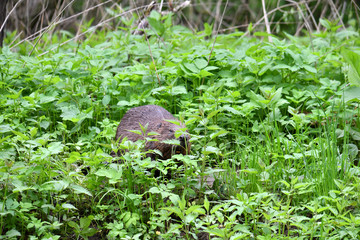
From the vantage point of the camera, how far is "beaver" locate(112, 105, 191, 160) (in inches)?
103

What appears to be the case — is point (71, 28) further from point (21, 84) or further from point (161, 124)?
point (161, 124)

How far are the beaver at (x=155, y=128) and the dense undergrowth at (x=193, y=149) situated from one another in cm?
11

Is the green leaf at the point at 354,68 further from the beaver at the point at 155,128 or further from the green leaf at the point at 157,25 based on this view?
the green leaf at the point at 157,25

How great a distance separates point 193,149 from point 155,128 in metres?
0.35

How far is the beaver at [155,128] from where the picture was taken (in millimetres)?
2607

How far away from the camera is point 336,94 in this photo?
3123 millimetres

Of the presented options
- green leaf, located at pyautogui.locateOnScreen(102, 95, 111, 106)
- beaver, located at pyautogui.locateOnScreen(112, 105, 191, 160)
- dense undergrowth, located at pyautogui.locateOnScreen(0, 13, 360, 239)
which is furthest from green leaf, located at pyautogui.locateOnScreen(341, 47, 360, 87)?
green leaf, located at pyautogui.locateOnScreen(102, 95, 111, 106)

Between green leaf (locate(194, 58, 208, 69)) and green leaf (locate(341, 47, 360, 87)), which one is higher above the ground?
green leaf (locate(341, 47, 360, 87))

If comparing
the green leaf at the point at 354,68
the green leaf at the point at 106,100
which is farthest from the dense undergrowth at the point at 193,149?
the green leaf at the point at 106,100

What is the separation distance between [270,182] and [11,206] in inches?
59.6

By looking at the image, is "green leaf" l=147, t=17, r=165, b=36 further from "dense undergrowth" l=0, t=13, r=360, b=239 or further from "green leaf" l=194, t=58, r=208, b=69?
"green leaf" l=194, t=58, r=208, b=69

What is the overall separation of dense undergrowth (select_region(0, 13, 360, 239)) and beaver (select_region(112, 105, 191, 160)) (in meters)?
0.11

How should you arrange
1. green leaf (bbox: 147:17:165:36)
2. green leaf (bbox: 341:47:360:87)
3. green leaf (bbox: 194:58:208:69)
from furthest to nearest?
green leaf (bbox: 147:17:165:36)
green leaf (bbox: 194:58:208:69)
green leaf (bbox: 341:47:360:87)

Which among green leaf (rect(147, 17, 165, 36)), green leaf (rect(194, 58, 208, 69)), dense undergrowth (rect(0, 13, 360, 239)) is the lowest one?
dense undergrowth (rect(0, 13, 360, 239))
